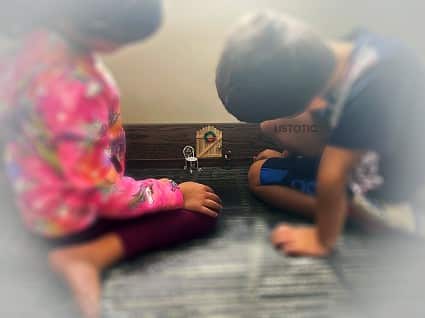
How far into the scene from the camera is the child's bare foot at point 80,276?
466 millimetres

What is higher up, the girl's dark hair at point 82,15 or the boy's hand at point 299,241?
the girl's dark hair at point 82,15

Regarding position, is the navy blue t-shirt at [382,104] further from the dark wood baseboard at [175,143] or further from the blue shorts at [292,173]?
the dark wood baseboard at [175,143]

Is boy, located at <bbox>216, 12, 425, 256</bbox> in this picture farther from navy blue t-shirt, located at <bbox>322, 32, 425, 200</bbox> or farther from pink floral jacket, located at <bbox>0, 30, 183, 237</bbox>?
pink floral jacket, located at <bbox>0, 30, 183, 237</bbox>

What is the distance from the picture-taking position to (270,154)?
60 cm

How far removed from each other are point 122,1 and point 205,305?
294 millimetres

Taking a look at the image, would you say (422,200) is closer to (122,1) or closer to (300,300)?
(300,300)

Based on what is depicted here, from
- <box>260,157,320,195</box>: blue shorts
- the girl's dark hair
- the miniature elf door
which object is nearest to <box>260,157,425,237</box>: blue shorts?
<box>260,157,320,195</box>: blue shorts

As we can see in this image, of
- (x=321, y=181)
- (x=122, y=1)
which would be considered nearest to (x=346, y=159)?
(x=321, y=181)

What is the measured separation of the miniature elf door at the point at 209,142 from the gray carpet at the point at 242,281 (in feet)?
0.44

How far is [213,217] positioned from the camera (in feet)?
1.88

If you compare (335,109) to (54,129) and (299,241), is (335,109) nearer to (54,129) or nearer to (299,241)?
(299,241)

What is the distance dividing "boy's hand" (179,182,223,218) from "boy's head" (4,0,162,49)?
0.71 ft

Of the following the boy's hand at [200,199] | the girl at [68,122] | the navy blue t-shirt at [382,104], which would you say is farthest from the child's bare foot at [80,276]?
the navy blue t-shirt at [382,104]

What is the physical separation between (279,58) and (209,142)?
210 mm
